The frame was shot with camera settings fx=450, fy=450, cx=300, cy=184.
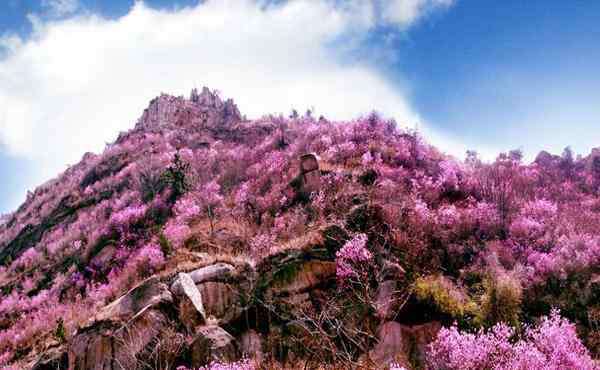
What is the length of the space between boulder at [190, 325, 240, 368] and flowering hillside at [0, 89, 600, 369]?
6 cm

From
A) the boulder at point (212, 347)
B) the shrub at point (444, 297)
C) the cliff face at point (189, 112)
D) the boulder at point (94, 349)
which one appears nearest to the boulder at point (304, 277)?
the boulder at point (212, 347)

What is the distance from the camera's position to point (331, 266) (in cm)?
1195

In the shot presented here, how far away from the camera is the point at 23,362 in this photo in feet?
46.5

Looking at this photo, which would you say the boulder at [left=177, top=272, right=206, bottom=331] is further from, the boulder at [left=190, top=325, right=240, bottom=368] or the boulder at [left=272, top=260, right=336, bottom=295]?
the boulder at [left=272, top=260, right=336, bottom=295]

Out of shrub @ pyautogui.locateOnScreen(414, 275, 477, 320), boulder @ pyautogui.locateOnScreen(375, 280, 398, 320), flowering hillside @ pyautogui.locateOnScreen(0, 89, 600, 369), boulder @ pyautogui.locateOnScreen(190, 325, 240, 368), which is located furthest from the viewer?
boulder @ pyautogui.locateOnScreen(375, 280, 398, 320)

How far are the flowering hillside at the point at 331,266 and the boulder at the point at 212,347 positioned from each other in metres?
0.06

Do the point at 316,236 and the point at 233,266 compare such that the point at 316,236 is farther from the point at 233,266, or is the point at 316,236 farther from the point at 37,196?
the point at 37,196

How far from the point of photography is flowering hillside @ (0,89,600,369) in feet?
33.1

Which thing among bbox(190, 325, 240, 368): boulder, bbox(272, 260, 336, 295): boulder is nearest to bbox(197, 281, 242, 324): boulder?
bbox(190, 325, 240, 368): boulder

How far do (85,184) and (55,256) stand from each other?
1018cm

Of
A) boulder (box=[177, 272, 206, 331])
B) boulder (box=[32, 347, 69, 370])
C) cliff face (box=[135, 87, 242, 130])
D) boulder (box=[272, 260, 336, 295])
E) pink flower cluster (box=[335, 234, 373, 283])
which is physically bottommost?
boulder (box=[32, 347, 69, 370])

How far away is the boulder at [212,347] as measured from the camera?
1024 cm

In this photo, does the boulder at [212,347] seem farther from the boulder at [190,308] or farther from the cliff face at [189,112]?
the cliff face at [189,112]

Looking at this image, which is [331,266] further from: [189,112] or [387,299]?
[189,112]
